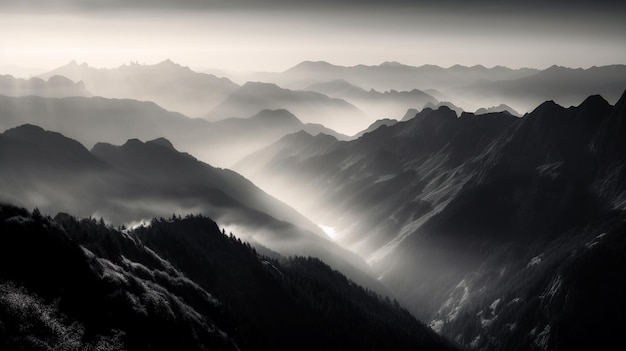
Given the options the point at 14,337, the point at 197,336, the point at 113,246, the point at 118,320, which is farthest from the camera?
the point at 113,246

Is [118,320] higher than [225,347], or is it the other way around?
[118,320]

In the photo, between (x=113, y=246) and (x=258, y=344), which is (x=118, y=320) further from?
(x=258, y=344)

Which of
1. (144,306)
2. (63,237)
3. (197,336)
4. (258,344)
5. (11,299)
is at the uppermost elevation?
(63,237)

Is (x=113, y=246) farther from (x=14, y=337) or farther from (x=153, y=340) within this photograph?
(x=14, y=337)

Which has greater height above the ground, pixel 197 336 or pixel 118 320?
pixel 118 320

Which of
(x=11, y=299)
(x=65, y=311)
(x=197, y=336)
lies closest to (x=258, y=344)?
(x=197, y=336)

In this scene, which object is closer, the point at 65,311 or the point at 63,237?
the point at 65,311

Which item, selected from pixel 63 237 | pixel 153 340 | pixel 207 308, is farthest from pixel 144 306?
pixel 207 308

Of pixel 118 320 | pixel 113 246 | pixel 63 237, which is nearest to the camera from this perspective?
pixel 118 320

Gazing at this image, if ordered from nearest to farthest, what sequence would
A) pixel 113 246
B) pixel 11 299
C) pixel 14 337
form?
1. pixel 14 337
2. pixel 11 299
3. pixel 113 246
